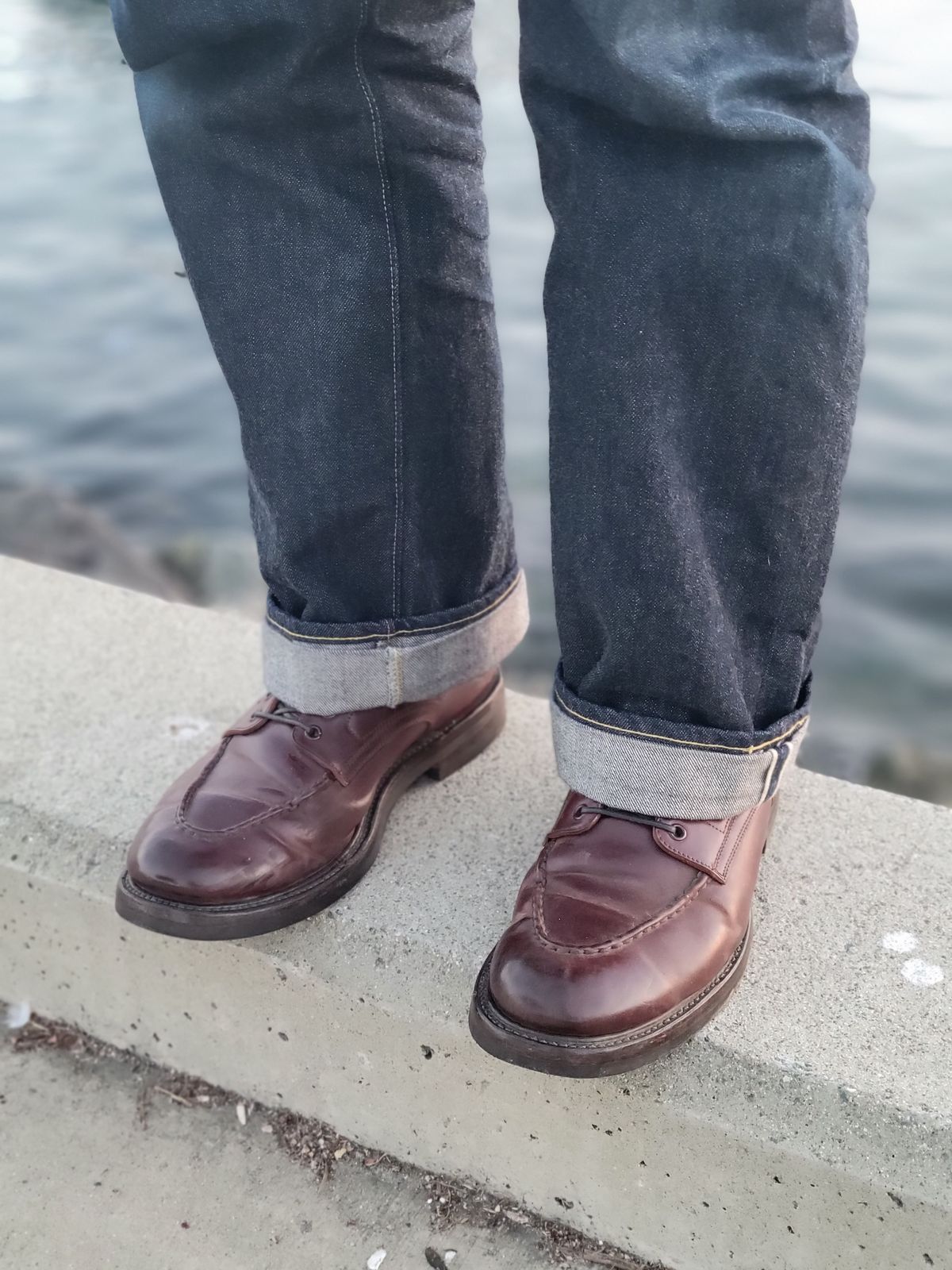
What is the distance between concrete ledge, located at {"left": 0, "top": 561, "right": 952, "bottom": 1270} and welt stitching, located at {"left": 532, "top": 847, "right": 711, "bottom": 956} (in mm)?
107

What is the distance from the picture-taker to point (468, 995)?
0.97 meters

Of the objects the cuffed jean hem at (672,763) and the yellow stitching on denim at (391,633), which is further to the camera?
the yellow stitching on denim at (391,633)

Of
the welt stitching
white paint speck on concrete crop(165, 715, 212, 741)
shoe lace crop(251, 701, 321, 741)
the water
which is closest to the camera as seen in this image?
the welt stitching

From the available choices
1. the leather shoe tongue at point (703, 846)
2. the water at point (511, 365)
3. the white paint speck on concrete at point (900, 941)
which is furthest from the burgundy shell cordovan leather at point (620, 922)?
the water at point (511, 365)

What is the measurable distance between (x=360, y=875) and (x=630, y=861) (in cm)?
30

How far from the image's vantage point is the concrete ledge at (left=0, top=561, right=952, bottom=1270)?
34.3 inches

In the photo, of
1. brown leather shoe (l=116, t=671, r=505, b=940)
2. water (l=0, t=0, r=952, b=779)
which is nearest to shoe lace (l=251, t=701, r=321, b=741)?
brown leather shoe (l=116, t=671, r=505, b=940)

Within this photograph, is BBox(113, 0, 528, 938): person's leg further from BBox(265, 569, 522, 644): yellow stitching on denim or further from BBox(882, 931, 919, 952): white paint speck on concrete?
BBox(882, 931, 919, 952): white paint speck on concrete

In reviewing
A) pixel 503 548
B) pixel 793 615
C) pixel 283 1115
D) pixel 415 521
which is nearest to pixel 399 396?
pixel 415 521

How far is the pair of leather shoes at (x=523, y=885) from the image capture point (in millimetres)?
838

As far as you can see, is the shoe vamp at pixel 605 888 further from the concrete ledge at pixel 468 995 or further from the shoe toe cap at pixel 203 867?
the shoe toe cap at pixel 203 867

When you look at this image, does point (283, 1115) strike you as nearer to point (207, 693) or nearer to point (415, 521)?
point (207, 693)

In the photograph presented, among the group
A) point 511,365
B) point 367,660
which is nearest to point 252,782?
point 367,660

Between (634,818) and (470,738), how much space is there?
1.10 ft
